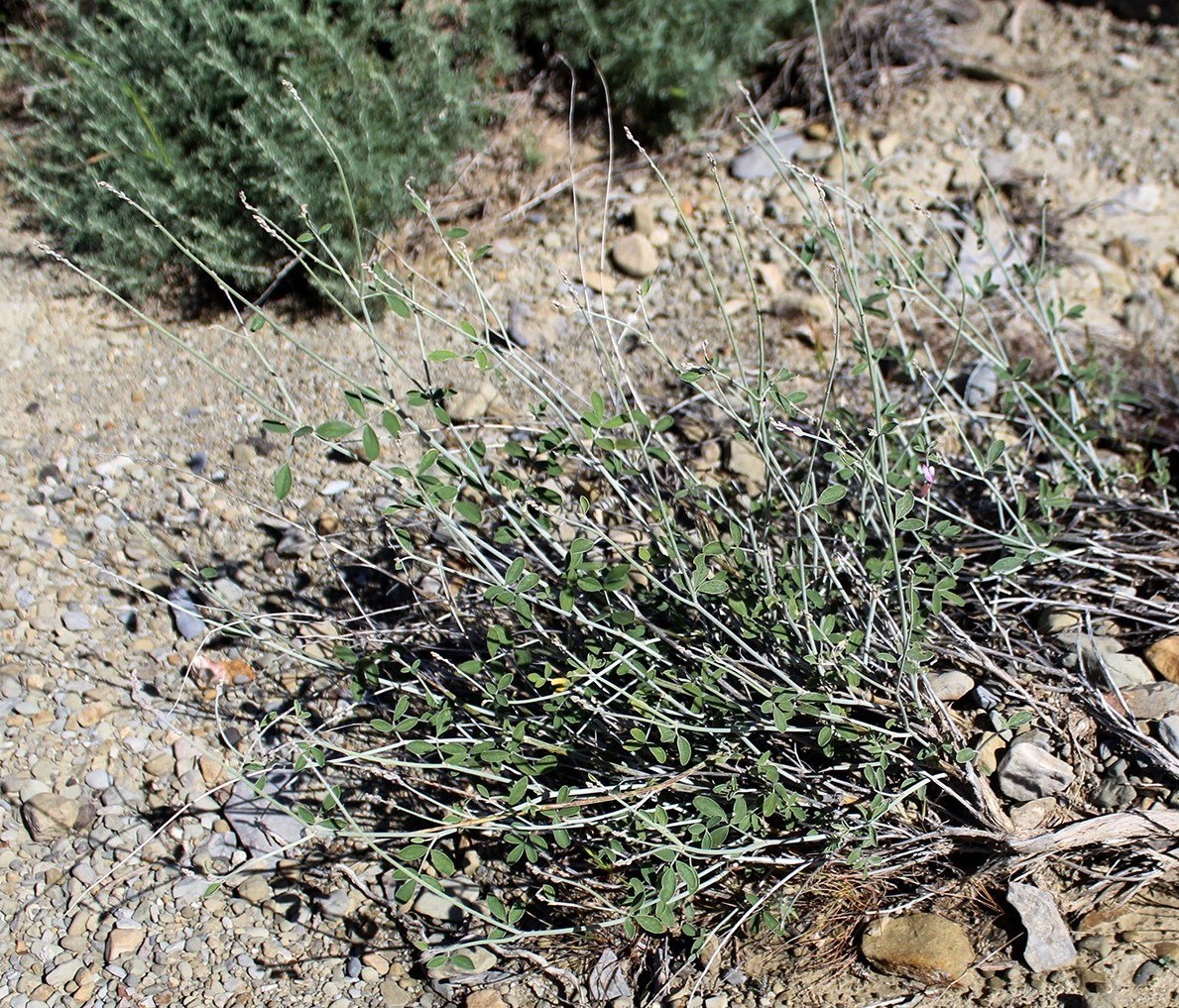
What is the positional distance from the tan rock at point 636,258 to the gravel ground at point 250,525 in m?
0.01

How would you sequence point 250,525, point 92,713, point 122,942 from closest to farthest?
point 122,942 < point 92,713 < point 250,525

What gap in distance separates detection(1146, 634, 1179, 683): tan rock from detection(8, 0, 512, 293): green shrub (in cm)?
234

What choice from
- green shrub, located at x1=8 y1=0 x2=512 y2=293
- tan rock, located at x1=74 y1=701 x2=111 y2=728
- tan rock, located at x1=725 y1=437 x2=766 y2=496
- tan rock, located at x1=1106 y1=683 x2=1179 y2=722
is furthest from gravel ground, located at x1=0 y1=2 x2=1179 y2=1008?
tan rock, located at x1=725 y1=437 x2=766 y2=496

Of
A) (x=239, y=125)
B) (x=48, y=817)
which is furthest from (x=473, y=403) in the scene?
(x=48, y=817)

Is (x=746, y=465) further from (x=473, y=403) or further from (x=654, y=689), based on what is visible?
(x=654, y=689)

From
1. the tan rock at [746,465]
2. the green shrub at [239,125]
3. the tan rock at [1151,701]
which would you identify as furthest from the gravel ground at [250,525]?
the tan rock at [746,465]

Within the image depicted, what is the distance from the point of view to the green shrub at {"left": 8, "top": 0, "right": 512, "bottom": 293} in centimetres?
332

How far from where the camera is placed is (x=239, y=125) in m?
3.50

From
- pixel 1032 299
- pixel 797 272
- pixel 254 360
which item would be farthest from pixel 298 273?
pixel 1032 299

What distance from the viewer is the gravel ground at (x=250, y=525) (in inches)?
93.9

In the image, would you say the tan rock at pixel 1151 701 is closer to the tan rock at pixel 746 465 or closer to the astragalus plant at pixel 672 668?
the astragalus plant at pixel 672 668

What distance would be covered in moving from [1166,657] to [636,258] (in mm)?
2010

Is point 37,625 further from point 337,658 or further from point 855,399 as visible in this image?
point 855,399

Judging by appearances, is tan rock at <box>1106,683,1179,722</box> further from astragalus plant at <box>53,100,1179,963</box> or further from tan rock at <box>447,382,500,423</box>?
tan rock at <box>447,382,500,423</box>
